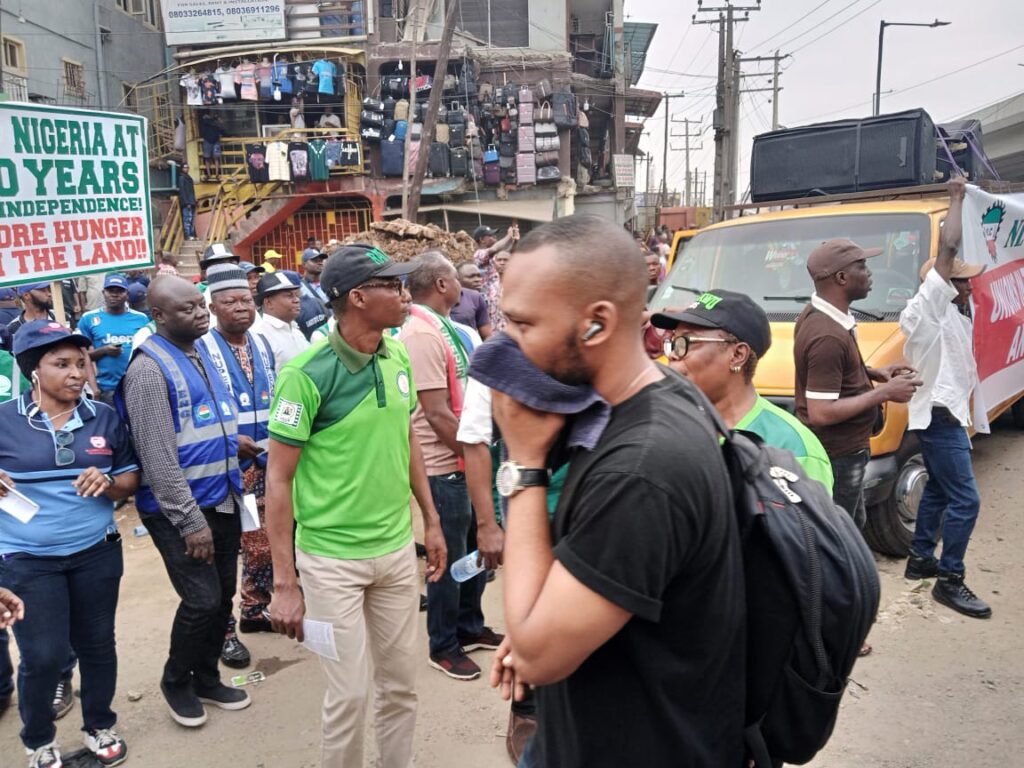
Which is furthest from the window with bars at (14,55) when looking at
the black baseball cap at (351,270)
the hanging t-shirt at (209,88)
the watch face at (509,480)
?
the watch face at (509,480)

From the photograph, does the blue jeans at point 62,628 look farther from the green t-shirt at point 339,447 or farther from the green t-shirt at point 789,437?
the green t-shirt at point 789,437

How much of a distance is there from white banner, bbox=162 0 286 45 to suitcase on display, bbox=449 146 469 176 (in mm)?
6100

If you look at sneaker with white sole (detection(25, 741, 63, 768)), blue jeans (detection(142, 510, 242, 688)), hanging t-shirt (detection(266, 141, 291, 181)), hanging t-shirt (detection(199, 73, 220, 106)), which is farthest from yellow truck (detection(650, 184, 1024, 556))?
hanging t-shirt (detection(199, 73, 220, 106))

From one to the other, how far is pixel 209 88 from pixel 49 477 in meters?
22.2

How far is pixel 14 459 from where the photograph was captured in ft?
9.81

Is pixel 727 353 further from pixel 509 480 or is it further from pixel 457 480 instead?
pixel 457 480

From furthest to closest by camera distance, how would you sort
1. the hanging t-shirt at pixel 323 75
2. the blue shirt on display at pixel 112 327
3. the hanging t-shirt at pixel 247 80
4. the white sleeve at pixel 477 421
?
the hanging t-shirt at pixel 247 80 < the hanging t-shirt at pixel 323 75 < the blue shirt on display at pixel 112 327 < the white sleeve at pixel 477 421

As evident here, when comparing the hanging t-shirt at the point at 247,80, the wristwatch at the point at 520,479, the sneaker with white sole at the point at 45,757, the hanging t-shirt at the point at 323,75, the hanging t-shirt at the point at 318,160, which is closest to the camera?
the wristwatch at the point at 520,479

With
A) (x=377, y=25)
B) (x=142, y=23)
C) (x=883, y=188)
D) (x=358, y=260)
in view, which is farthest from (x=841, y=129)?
(x=142, y=23)

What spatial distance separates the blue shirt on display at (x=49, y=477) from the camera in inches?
118

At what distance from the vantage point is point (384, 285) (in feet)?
9.22

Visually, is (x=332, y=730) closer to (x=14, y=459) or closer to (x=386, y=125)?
(x=14, y=459)

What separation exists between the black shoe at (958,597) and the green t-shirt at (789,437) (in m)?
2.66

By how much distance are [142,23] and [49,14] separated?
4695 mm
